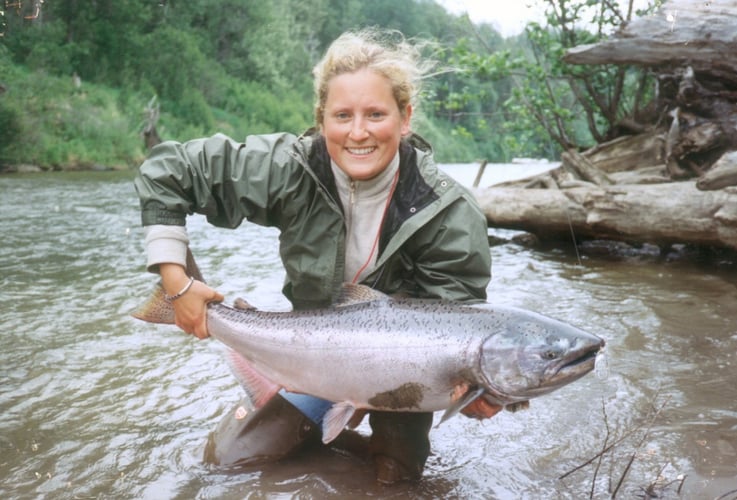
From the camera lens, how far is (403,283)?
3.37 m

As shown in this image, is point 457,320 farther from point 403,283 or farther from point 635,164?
point 635,164

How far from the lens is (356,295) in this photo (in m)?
2.94

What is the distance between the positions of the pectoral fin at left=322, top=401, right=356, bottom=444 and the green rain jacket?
552mm

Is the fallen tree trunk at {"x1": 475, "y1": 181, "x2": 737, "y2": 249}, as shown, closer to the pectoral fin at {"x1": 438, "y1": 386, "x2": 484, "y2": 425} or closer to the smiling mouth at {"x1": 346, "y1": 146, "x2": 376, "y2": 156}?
the smiling mouth at {"x1": 346, "y1": 146, "x2": 376, "y2": 156}

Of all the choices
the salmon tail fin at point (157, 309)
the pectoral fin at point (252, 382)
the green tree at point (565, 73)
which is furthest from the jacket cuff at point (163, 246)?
the green tree at point (565, 73)

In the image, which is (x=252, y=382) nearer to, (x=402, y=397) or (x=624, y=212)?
(x=402, y=397)

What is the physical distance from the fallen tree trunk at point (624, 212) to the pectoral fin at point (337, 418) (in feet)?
17.0

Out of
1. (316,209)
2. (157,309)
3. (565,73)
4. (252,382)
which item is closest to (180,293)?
(157,309)

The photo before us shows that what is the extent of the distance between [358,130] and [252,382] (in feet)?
3.80

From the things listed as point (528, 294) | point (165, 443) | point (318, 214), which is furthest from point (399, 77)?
point (528, 294)

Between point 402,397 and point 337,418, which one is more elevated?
point 402,397

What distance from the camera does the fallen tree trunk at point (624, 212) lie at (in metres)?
7.12

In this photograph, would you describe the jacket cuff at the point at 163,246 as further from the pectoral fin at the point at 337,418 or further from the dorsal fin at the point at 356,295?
the pectoral fin at the point at 337,418

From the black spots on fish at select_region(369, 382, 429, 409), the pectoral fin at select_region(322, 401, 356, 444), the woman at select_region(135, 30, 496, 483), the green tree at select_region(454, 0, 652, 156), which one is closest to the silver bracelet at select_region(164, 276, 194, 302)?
the woman at select_region(135, 30, 496, 483)
